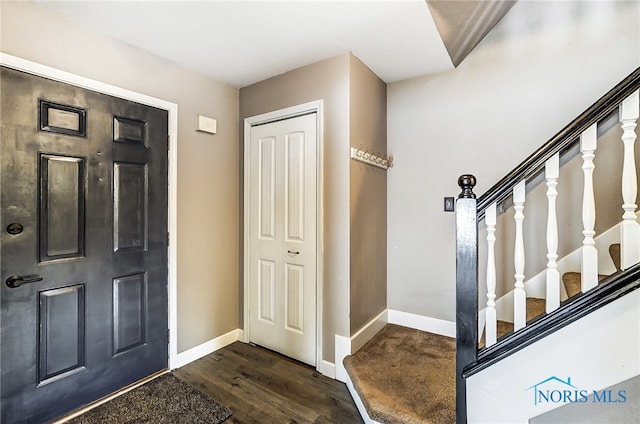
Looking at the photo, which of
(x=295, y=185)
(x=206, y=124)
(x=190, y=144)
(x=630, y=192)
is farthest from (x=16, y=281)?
(x=630, y=192)

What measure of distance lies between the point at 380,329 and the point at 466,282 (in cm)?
138

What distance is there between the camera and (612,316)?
1.04 meters

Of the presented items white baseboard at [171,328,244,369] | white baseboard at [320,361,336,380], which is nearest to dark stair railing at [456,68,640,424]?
white baseboard at [320,361,336,380]

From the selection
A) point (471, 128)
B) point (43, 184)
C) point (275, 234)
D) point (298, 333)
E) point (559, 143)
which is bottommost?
point (298, 333)

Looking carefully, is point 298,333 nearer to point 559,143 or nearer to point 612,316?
point 612,316

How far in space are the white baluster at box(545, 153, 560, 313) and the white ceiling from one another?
1138 mm

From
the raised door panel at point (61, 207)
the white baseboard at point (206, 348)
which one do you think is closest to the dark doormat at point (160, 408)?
the white baseboard at point (206, 348)

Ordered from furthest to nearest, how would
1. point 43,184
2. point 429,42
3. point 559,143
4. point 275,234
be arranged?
point 275,234, point 429,42, point 43,184, point 559,143

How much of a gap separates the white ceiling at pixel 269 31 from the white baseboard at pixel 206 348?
7.61 feet

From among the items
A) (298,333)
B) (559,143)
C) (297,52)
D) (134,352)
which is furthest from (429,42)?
(134,352)

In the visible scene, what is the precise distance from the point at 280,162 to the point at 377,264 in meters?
1.23

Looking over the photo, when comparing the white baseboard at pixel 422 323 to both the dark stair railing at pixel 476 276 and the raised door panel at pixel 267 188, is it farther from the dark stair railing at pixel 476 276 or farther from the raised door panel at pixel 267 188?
the raised door panel at pixel 267 188

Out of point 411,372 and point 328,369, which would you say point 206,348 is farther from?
Result: point 411,372

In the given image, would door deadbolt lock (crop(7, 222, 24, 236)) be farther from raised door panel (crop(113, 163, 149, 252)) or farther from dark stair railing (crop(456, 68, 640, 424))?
dark stair railing (crop(456, 68, 640, 424))
